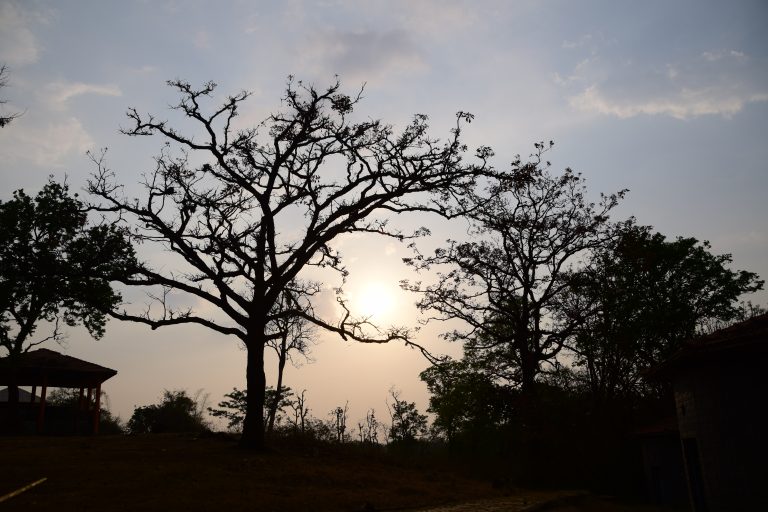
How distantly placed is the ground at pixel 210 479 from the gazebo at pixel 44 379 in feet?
29.1

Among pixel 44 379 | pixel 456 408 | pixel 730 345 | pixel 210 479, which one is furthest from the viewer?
pixel 456 408

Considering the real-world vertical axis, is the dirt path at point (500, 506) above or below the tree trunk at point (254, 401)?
below

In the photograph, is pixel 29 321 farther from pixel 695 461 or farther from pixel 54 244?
pixel 695 461

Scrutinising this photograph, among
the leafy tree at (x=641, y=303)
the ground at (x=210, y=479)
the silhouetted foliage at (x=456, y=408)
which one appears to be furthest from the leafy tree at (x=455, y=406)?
the ground at (x=210, y=479)

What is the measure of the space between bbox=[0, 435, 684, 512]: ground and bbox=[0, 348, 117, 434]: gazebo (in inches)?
349

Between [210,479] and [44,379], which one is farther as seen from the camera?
[44,379]

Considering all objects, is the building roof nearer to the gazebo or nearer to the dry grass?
the dry grass

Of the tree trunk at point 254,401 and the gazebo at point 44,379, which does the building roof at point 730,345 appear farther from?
the gazebo at point 44,379

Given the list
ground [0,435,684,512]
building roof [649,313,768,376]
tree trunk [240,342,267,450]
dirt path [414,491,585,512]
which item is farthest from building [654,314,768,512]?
tree trunk [240,342,267,450]

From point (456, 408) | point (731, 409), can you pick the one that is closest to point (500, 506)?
point (731, 409)

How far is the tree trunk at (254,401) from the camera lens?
57.4 feet

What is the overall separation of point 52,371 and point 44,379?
0.55 m

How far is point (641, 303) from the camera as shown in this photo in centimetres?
3172

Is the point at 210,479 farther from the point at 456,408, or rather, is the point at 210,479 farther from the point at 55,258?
the point at 456,408
